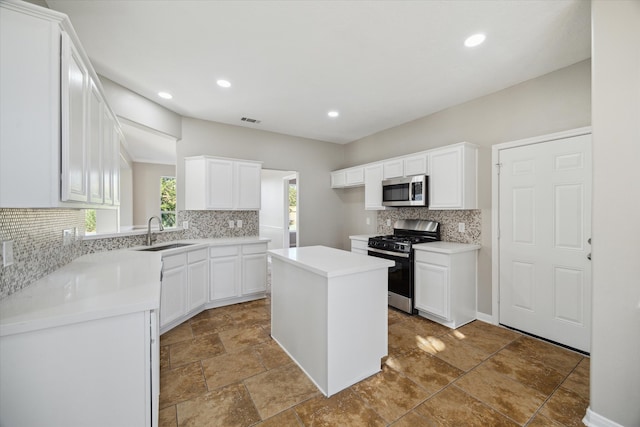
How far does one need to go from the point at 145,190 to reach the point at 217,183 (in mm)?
4339

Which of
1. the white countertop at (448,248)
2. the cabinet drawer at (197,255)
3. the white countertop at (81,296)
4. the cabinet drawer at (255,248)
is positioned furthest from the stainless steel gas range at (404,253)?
the white countertop at (81,296)

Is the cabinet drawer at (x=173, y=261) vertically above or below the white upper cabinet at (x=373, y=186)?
below

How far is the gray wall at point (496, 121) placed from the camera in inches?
99.8

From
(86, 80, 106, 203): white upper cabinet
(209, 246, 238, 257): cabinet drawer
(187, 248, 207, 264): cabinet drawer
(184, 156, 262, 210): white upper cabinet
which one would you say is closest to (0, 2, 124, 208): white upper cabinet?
(86, 80, 106, 203): white upper cabinet

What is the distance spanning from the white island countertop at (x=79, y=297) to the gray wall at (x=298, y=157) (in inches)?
92.2

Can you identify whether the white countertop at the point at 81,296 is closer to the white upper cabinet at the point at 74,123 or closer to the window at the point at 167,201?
the white upper cabinet at the point at 74,123

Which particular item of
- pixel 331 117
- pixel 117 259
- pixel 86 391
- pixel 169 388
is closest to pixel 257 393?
pixel 169 388

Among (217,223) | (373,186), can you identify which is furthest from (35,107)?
(373,186)

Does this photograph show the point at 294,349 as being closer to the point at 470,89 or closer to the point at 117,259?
the point at 117,259

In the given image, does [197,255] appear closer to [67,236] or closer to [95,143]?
[67,236]

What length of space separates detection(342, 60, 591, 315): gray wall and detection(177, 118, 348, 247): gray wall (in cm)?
150

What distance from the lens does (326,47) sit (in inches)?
89.9

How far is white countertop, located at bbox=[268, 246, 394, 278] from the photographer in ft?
6.27

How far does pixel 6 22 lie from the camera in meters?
1.05
